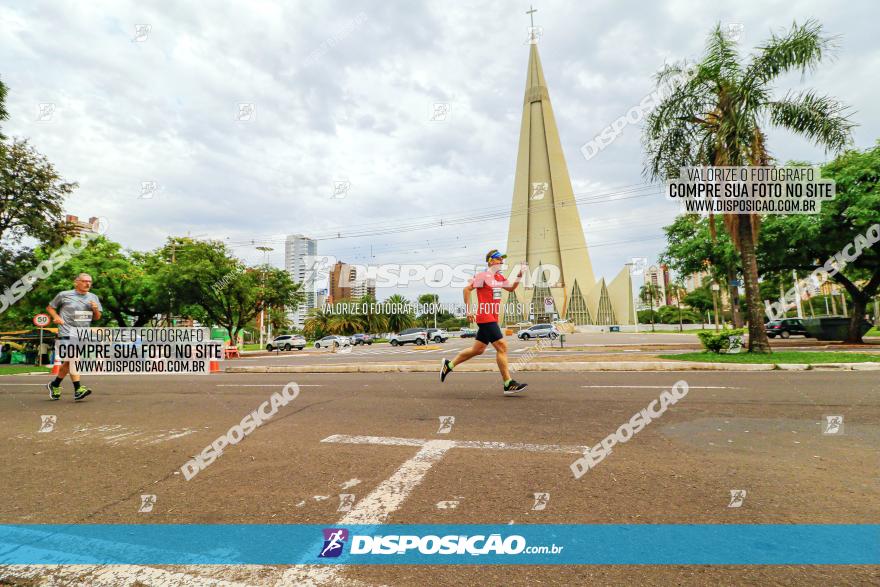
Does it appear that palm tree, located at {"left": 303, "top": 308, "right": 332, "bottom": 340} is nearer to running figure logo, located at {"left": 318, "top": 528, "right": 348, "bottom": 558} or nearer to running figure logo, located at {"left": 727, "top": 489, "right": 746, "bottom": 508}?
running figure logo, located at {"left": 318, "top": 528, "right": 348, "bottom": 558}

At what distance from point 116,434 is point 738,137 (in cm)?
1488

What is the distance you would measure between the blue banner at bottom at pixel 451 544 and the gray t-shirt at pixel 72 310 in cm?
578

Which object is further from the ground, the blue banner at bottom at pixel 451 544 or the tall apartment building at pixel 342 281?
the tall apartment building at pixel 342 281

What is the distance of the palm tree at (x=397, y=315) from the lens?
228 ft

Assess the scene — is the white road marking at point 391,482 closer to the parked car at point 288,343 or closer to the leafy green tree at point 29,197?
the leafy green tree at point 29,197

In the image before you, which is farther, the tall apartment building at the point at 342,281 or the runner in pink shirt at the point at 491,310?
the tall apartment building at the point at 342,281

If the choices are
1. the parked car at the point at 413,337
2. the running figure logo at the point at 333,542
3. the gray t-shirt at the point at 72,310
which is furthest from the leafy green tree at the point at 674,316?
the running figure logo at the point at 333,542

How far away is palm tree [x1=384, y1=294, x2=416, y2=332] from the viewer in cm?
6956

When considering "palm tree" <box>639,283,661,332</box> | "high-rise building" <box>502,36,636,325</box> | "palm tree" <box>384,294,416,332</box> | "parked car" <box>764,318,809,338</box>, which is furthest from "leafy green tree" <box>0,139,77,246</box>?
"palm tree" <box>639,283,661,332</box>

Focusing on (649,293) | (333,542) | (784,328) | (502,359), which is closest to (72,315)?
(502,359)

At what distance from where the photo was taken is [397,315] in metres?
70.2

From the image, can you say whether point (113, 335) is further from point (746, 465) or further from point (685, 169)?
point (685, 169)

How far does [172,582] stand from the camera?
181 cm

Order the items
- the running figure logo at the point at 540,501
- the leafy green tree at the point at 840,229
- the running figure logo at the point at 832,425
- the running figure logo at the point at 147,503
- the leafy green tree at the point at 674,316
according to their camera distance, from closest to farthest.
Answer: the running figure logo at the point at 540,501, the running figure logo at the point at 147,503, the running figure logo at the point at 832,425, the leafy green tree at the point at 840,229, the leafy green tree at the point at 674,316
